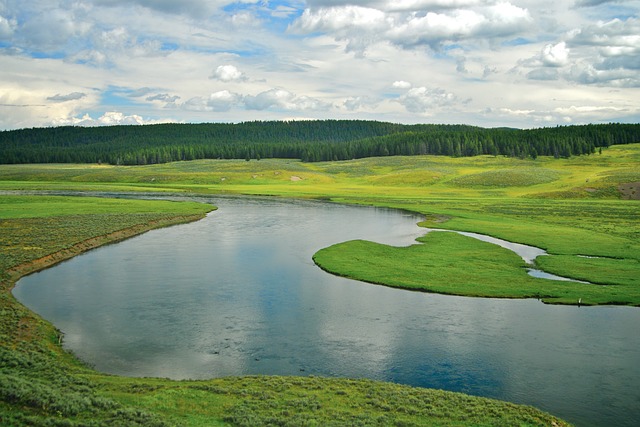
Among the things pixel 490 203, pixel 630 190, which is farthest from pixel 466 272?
pixel 630 190

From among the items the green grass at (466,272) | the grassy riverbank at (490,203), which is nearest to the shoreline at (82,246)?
the green grass at (466,272)

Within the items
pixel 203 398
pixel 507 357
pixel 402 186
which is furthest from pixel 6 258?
pixel 402 186

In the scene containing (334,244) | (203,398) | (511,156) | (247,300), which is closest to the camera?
(203,398)

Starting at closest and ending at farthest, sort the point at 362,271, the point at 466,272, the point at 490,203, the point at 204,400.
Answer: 1. the point at 204,400
2. the point at 466,272
3. the point at 362,271
4. the point at 490,203

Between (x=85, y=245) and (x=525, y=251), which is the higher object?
(x=85, y=245)

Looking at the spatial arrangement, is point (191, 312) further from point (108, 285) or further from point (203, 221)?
point (203, 221)

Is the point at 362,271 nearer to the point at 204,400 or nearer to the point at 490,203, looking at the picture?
the point at 204,400
